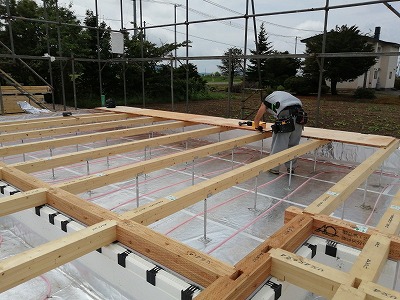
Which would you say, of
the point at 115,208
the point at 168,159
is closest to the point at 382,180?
the point at 168,159

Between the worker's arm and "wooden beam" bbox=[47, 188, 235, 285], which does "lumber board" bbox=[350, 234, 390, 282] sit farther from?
the worker's arm

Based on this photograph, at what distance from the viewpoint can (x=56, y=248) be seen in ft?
5.06

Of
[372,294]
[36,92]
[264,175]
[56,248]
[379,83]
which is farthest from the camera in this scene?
[379,83]

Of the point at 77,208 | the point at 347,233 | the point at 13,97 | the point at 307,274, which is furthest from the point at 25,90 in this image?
the point at 307,274

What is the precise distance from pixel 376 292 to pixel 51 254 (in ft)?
4.61

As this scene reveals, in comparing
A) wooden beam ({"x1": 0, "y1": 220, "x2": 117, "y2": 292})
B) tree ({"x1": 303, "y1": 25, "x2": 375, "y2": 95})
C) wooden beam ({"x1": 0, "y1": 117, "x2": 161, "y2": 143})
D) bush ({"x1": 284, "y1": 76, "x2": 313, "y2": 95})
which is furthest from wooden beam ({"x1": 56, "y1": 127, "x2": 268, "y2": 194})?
bush ({"x1": 284, "y1": 76, "x2": 313, "y2": 95})

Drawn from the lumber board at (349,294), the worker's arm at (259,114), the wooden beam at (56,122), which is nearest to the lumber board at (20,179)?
the lumber board at (349,294)

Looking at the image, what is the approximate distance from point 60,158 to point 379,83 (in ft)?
80.8

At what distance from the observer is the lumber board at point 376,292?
1.23m

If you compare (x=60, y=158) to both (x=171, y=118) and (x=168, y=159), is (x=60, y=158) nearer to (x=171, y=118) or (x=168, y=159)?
(x=168, y=159)

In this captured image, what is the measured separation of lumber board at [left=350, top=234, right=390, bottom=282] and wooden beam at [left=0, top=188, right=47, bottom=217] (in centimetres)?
199

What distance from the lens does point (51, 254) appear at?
4.97 ft

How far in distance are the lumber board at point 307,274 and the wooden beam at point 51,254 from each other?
0.88 m

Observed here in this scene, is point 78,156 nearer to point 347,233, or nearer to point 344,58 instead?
point 347,233
